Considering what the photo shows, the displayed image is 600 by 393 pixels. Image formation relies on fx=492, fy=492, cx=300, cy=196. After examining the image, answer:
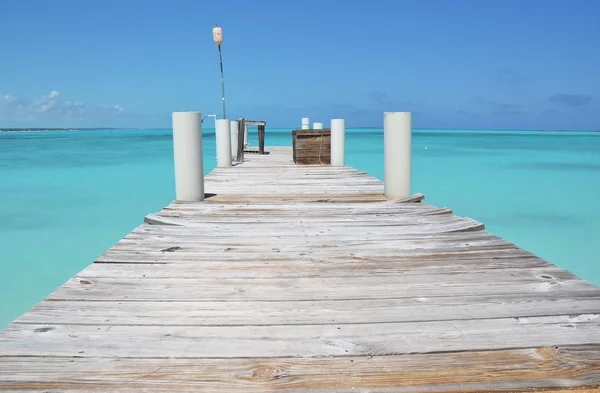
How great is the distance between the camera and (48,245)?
21.9 ft

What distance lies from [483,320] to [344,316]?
1.46 feet

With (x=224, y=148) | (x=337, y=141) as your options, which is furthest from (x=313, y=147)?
(x=224, y=148)

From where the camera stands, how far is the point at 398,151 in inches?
157

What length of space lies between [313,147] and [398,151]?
4.19 m

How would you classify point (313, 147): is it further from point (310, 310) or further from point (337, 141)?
point (310, 310)

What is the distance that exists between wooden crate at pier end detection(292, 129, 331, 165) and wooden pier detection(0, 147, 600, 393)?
5.37m

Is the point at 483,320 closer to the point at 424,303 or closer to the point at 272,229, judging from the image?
the point at 424,303

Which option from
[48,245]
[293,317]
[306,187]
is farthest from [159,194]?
[293,317]

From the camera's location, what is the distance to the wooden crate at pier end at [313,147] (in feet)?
26.5

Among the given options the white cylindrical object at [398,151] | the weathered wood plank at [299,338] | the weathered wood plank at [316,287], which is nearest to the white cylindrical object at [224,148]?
the white cylindrical object at [398,151]

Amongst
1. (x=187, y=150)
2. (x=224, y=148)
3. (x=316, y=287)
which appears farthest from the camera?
(x=224, y=148)

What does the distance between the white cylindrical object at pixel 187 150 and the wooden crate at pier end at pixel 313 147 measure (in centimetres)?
420

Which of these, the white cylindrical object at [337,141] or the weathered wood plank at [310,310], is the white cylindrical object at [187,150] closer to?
the weathered wood plank at [310,310]

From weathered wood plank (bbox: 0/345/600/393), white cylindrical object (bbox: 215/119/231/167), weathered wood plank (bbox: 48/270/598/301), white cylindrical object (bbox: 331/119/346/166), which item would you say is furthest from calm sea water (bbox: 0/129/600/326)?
weathered wood plank (bbox: 0/345/600/393)
